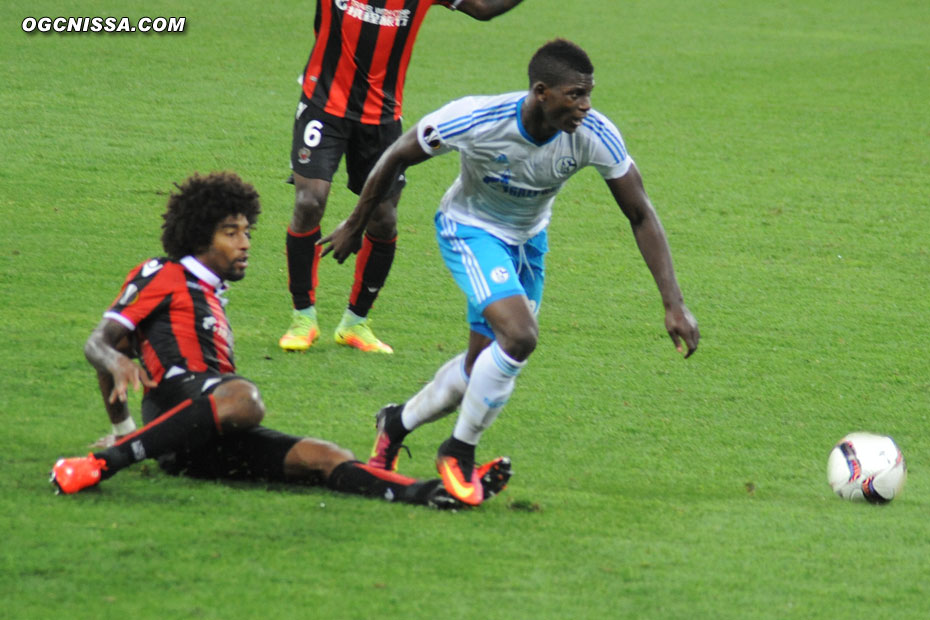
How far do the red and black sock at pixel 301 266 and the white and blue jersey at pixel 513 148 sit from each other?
81.1 inches

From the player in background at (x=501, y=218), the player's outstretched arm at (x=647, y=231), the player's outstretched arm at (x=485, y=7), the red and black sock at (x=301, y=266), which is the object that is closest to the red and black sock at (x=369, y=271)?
the red and black sock at (x=301, y=266)

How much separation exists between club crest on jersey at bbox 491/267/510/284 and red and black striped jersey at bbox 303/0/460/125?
7.79ft

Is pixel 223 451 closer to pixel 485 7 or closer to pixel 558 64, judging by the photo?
pixel 558 64

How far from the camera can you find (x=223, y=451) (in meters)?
4.46

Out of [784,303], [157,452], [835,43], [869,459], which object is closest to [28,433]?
[157,452]

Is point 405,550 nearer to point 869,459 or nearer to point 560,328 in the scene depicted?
point 869,459

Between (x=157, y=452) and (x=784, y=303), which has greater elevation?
(x=157, y=452)

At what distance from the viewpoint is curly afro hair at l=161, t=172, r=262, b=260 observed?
15.3ft

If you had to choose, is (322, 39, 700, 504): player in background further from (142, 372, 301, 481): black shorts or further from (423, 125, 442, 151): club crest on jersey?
(142, 372, 301, 481): black shorts

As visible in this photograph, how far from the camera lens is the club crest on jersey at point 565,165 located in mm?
4566

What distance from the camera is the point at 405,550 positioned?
3.88 metres

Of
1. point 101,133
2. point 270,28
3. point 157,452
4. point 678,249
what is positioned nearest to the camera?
point 157,452

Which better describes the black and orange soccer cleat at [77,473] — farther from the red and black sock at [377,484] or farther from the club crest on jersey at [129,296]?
the red and black sock at [377,484]

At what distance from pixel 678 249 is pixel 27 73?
6.91 metres
